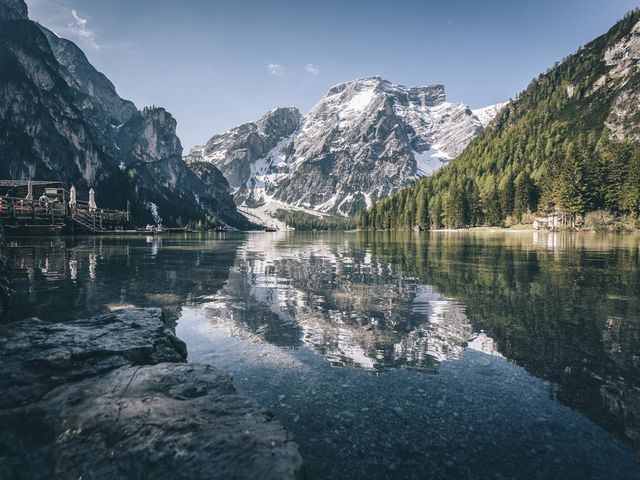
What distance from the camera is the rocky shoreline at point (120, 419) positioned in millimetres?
3984

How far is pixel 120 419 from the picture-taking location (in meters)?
4.71

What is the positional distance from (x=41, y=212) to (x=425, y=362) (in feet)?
228

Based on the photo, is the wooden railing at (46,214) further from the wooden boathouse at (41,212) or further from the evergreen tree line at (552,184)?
the evergreen tree line at (552,184)

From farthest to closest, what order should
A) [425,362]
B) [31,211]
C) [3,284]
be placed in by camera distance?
[31,211]
[3,284]
[425,362]

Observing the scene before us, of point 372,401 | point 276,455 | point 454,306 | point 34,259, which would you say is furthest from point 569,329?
point 34,259

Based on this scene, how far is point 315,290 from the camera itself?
18.1m

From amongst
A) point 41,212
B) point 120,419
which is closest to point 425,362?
point 120,419

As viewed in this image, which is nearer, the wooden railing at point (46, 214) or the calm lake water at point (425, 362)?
the calm lake water at point (425, 362)

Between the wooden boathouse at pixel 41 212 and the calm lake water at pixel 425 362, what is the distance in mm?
44421

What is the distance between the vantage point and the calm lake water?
5102 millimetres

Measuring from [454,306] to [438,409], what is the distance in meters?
8.45

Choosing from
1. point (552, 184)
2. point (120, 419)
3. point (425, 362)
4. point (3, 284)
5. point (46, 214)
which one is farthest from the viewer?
point (552, 184)

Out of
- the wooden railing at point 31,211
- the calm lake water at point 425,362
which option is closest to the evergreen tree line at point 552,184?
the calm lake water at point 425,362

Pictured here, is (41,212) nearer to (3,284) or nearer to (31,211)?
(31,211)
